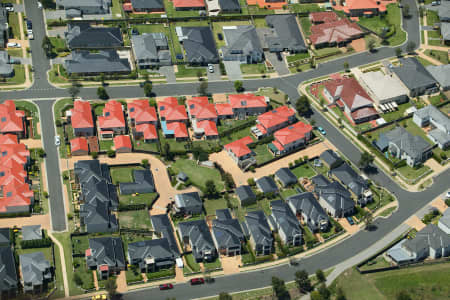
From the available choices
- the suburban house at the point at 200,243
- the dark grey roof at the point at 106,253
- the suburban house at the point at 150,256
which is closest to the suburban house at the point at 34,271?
the dark grey roof at the point at 106,253

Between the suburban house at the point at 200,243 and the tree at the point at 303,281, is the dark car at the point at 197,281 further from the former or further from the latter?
the tree at the point at 303,281

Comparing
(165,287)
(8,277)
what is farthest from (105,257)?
(8,277)

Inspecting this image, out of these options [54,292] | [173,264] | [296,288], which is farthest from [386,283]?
[54,292]

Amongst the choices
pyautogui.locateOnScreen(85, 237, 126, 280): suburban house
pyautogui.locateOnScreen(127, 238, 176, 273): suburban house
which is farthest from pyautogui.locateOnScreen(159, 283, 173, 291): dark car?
pyautogui.locateOnScreen(85, 237, 126, 280): suburban house

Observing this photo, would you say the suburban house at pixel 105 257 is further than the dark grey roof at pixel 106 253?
No

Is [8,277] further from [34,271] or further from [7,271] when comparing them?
[34,271]
